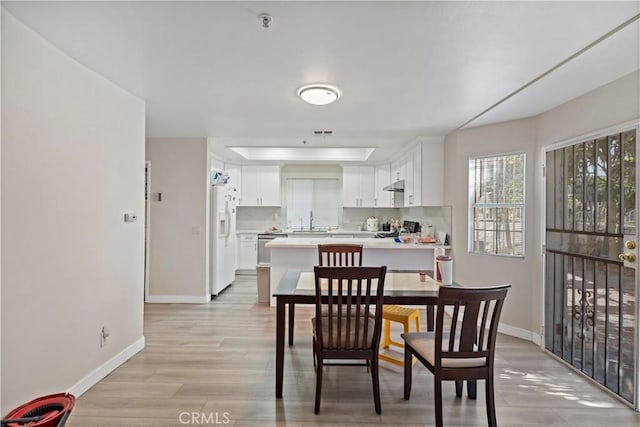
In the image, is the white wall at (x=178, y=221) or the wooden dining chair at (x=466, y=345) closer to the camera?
the wooden dining chair at (x=466, y=345)

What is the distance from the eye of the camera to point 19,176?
1.84m

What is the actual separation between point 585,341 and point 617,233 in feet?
3.19

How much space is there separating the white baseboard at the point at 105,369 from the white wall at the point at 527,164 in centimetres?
362

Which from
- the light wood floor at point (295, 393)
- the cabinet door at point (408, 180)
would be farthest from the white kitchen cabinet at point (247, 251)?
the light wood floor at point (295, 393)

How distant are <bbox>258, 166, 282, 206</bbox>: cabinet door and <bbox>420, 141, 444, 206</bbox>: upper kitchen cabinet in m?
3.28

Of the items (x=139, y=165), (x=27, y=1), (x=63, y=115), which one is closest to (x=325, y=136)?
(x=139, y=165)

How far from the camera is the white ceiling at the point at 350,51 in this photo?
169cm

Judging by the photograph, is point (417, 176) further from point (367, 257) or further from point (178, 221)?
point (178, 221)

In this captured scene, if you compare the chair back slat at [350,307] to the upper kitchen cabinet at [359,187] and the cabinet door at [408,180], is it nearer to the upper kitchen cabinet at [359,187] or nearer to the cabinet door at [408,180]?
the cabinet door at [408,180]

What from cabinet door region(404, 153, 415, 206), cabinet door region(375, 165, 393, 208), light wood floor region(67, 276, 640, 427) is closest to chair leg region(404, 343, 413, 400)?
light wood floor region(67, 276, 640, 427)

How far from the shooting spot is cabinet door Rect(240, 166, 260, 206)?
270 inches

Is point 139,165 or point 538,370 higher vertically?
point 139,165

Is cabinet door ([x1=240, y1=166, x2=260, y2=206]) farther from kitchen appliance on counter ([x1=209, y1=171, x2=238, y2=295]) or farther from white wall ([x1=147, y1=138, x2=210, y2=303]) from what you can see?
white wall ([x1=147, y1=138, x2=210, y2=303])

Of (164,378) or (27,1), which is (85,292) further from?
(27,1)
